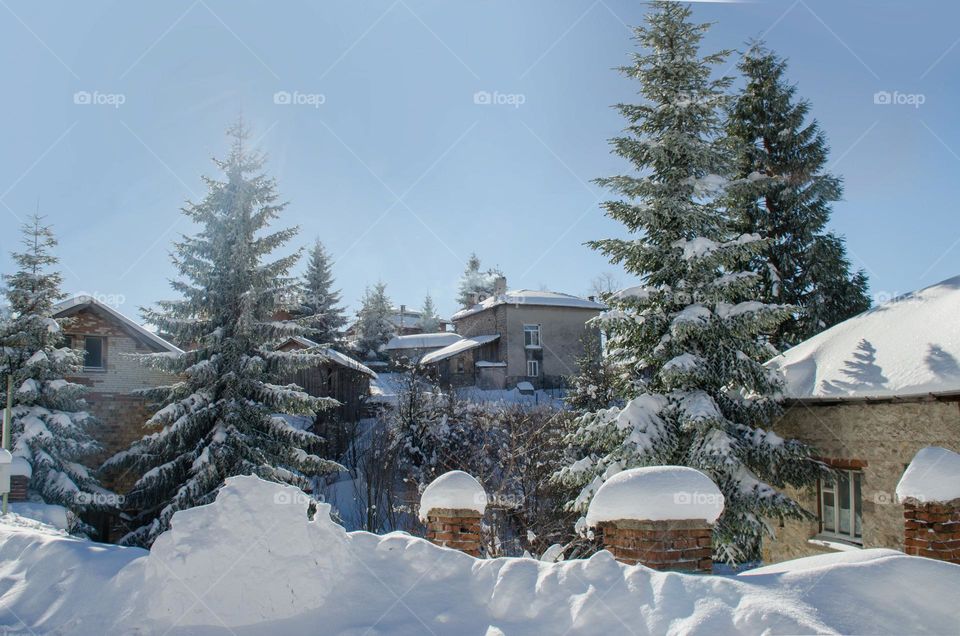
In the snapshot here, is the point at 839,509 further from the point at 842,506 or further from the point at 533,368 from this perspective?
the point at 533,368

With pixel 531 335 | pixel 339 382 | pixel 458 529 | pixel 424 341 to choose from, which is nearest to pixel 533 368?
pixel 531 335

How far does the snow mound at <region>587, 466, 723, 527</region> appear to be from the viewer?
430cm

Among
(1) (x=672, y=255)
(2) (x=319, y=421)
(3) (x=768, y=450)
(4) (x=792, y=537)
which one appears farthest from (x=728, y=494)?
(2) (x=319, y=421)

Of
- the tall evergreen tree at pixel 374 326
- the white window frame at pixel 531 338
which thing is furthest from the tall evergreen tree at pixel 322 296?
the white window frame at pixel 531 338

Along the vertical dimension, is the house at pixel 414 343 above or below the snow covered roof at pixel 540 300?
below

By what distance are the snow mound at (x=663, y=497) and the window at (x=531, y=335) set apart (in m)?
28.0

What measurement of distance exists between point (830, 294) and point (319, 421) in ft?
63.7

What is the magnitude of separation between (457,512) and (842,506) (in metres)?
7.19

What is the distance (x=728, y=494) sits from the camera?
29.7 ft

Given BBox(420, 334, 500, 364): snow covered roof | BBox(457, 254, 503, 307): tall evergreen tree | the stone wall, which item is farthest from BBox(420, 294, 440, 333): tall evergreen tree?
the stone wall

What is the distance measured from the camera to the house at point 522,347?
105ft

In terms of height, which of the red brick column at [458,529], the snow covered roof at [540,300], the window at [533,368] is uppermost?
the snow covered roof at [540,300]

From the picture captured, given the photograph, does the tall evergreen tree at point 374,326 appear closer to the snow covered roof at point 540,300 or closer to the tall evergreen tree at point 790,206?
the snow covered roof at point 540,300

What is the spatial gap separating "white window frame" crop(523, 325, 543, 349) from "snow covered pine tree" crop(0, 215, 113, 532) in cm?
2104
